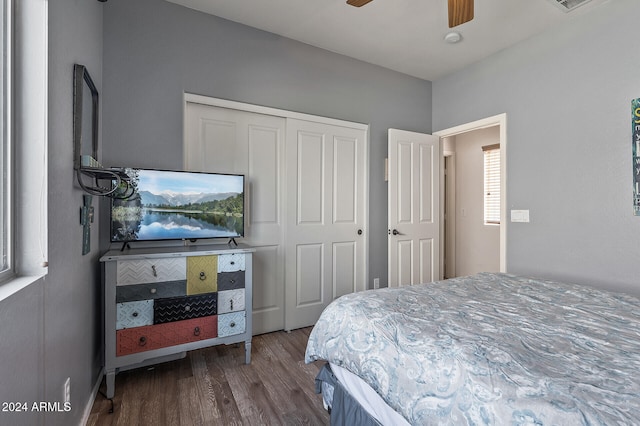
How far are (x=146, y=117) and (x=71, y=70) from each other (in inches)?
35.0

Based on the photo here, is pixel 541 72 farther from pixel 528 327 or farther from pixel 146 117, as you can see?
pixel 146 117

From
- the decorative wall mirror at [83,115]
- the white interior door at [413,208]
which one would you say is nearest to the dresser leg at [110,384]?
the decorative wall mirror at [83,115]

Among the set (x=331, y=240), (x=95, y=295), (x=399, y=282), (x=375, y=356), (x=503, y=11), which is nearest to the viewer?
(x=375, y=356)

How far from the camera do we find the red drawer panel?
1912mm

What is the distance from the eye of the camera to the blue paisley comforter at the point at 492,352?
30.2 inches

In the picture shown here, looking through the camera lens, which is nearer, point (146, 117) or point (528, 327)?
point (528, 327)

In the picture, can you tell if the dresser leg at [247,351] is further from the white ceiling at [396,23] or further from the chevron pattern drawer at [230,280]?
the white ceiling at [396,23]

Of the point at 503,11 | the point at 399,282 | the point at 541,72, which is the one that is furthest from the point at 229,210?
the point at 541,72

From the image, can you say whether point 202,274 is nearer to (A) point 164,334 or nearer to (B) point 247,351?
(A) point 164,334

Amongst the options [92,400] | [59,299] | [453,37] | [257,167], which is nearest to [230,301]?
[92,400]

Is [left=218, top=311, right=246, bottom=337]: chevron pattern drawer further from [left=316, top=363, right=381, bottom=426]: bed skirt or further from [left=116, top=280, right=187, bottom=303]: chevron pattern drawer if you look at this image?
[left=316, top=363, right=381, bottom=426]: bed skirt

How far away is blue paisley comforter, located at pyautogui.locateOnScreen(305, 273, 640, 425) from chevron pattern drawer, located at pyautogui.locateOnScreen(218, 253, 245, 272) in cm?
92

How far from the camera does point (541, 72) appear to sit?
9.24 ft

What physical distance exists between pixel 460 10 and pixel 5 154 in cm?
242
